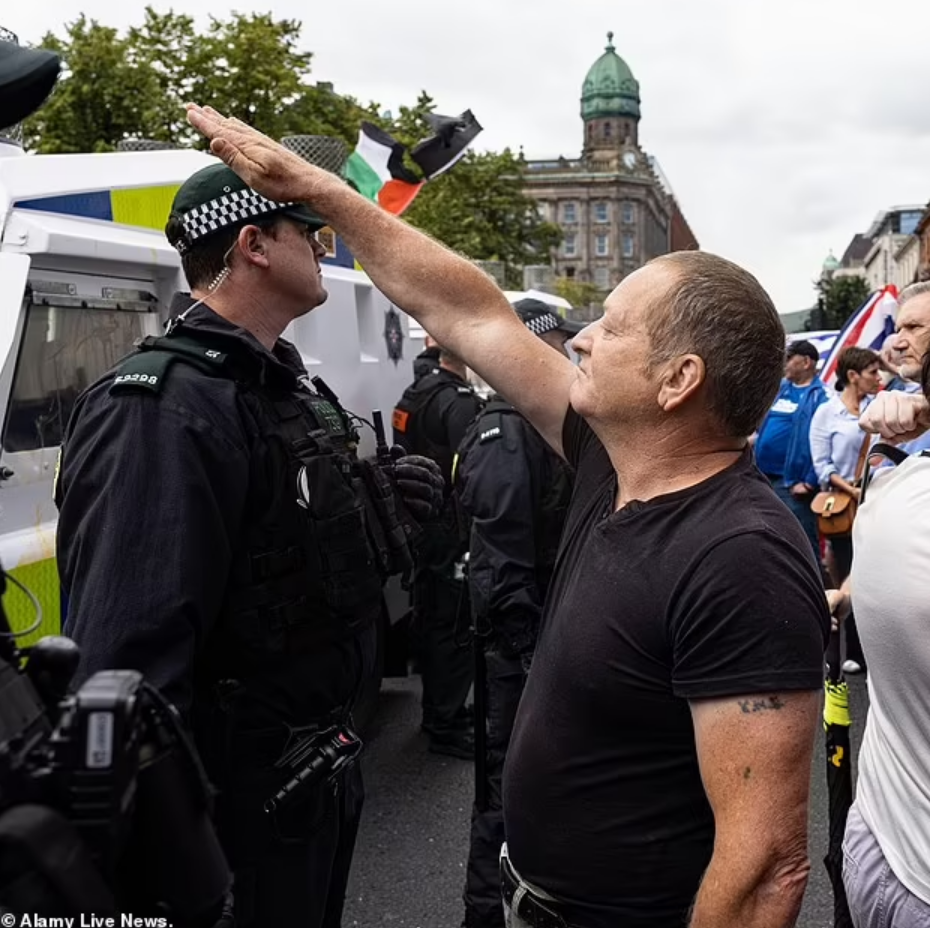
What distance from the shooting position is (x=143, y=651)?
2.02 meters

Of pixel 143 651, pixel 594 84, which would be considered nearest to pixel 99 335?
pixel 143 651

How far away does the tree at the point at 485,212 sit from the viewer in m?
32.2

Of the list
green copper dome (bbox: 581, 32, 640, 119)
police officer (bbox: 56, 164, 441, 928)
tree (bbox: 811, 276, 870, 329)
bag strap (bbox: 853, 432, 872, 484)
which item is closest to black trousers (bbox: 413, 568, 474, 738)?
bag strap (bbox: 853, 432, 872, 484)

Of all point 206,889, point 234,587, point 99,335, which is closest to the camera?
point 206,889

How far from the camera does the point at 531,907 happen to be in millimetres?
1891

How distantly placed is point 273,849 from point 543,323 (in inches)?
114

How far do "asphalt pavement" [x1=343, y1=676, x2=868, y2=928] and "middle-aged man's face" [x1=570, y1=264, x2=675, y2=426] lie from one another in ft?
8.40

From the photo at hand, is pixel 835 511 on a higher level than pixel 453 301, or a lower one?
lower

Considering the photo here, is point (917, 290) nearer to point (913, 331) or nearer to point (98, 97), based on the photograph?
point (913, 331)

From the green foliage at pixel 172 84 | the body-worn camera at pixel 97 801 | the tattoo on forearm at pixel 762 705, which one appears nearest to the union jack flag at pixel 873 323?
the tattoo on forearm at pixel 762 705

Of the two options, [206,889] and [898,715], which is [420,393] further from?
[206,889]

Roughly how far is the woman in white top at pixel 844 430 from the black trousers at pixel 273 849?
5.58m

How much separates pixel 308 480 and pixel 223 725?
0.53 m

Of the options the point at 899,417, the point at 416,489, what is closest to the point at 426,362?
the point at 416,489
